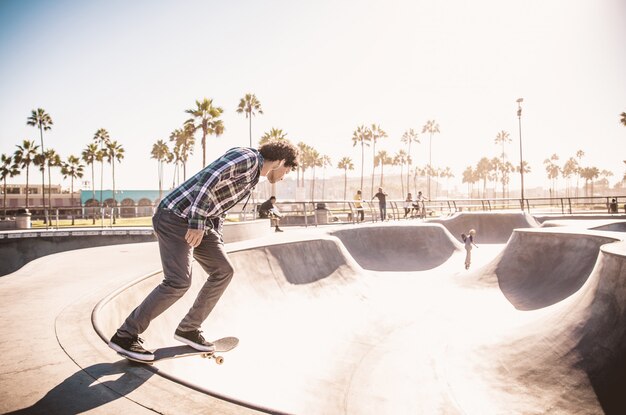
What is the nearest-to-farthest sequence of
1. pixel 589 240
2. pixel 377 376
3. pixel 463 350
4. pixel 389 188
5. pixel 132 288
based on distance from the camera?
pixel 132 288 < pixel 377 376 < pixel 463 350 < pixel 589 240 < pixel 389 188

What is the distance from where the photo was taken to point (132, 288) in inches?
189

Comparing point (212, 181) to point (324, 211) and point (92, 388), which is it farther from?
point (324, 211)

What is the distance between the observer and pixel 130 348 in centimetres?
268

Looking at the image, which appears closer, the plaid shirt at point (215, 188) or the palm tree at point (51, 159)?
the plaid shirt at point (215, 188)

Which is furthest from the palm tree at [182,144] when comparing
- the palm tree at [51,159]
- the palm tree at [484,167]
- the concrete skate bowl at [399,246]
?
the palm tree at [484,167]

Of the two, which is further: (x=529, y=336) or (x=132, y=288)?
(x=529, y=336)

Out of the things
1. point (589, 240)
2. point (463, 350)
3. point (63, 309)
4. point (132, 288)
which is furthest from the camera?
point (589, 240)

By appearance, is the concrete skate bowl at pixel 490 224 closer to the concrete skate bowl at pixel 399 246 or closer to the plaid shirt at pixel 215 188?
the concrete skate bowl at pixel 399 246

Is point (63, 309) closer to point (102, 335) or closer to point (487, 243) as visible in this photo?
point (102, 335)

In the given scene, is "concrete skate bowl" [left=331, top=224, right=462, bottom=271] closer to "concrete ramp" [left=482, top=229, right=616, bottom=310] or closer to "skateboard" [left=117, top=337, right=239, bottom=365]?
"concrete ramp" [left=482, top=229, right=616, bottom=310]

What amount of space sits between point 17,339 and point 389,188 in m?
200

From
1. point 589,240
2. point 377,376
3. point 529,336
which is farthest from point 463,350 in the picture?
point 589,240

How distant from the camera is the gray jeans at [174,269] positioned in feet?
9.24

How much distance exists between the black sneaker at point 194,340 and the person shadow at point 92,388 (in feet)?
1.75
